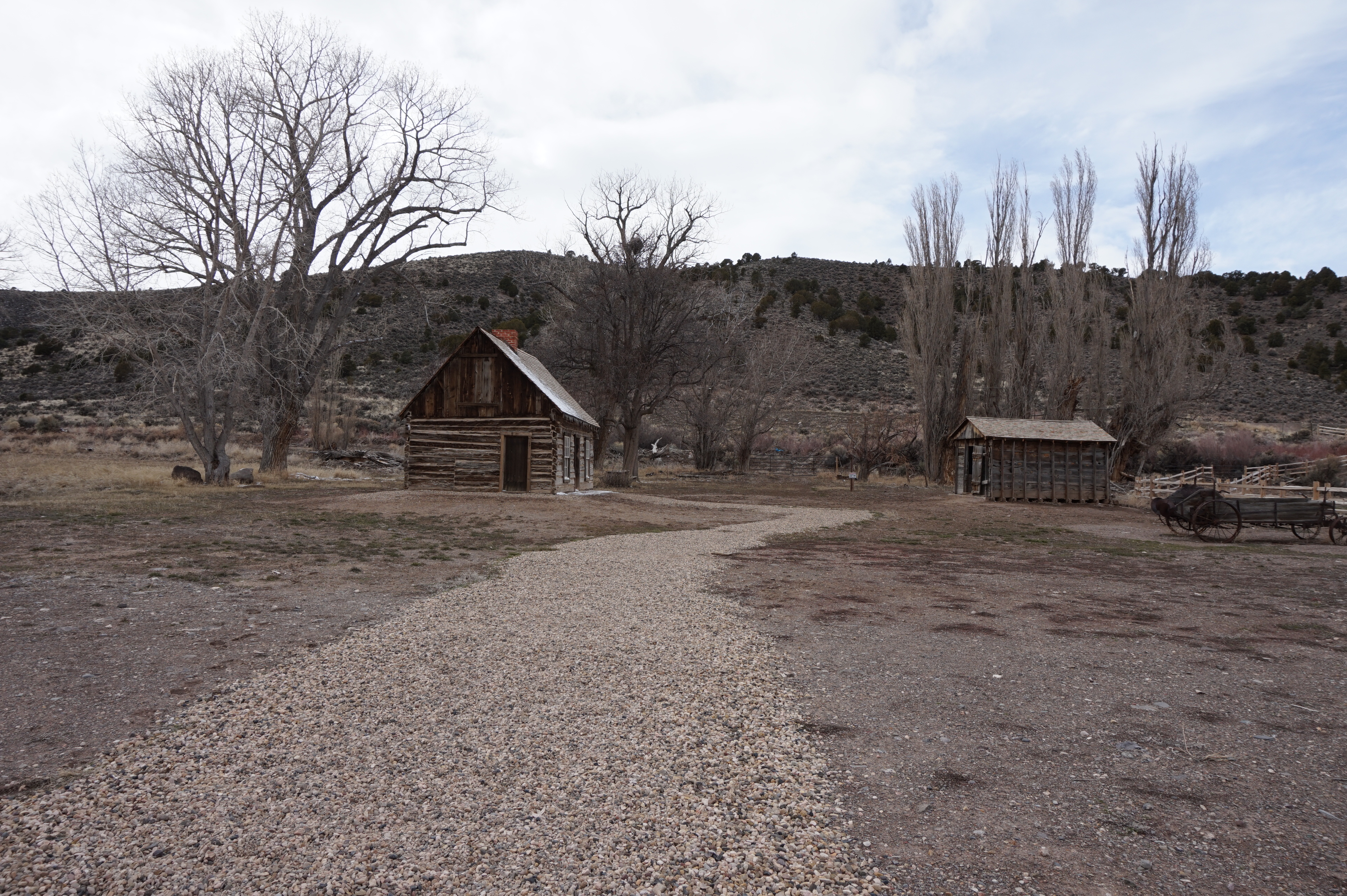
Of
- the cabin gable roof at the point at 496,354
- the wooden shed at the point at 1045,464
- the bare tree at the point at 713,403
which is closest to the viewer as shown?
the cabin gable roof at the point at 496,354

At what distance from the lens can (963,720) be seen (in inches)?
187

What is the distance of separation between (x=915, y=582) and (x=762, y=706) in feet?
19.0

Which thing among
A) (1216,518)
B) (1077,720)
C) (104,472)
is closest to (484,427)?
(104,472)

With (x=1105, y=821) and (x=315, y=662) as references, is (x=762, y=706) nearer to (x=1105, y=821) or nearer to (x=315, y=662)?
(x=1105, y=821)

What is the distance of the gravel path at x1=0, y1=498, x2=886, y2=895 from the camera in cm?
294

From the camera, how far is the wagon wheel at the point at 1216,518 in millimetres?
16078

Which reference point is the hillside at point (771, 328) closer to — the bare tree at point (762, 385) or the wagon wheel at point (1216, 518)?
the bare tree at point (762, 385)

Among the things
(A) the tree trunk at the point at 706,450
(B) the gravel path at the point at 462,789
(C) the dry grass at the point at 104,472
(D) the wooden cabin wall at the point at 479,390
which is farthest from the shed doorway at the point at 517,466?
(B) the gravel path at the point at 462,789

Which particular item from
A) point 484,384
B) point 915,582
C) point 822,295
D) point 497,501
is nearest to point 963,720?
point 915,582

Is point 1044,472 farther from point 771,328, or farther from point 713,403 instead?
point 771,328

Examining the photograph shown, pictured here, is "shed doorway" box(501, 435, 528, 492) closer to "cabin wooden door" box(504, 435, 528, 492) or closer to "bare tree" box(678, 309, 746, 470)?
"cabin wooden door" box(504, 435, 528, 492)

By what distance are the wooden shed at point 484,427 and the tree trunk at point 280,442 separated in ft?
14.8

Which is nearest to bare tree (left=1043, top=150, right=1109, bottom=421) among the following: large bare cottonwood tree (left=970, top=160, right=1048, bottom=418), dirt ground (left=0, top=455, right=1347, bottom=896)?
large bare cottonwood tree (left=970, top=160, right=1048, bottom=418)

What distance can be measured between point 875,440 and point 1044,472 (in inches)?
550
